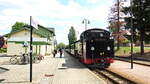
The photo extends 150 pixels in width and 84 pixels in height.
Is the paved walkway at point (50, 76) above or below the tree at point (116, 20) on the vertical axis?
below

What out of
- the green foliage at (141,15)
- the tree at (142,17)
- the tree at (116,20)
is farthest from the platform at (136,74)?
the tree at (116,20)

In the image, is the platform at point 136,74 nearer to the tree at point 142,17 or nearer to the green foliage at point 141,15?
the green foliage at point 141,15

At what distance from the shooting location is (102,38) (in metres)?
25.3

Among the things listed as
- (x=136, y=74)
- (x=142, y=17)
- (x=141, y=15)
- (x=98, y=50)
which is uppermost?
(x=141, y=15)

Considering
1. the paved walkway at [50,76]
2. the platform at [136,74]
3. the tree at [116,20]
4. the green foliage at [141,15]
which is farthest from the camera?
the tree at [116,20]

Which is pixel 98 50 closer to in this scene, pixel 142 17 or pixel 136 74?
pixel 136 74

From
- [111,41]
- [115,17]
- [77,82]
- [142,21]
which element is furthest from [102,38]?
[115,17]

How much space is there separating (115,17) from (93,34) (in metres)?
44.0

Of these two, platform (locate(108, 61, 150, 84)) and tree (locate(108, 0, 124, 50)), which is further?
tree (locate(108, 0, 124, 50))

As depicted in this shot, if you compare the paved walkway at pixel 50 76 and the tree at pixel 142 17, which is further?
the tree at pixel 142 17

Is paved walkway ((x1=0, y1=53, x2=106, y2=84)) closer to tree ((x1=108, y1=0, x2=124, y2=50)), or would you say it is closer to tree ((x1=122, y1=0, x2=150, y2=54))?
tree ((x1=122, y1=0, x2=150, y2=54))

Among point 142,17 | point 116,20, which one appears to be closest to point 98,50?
point 142,17

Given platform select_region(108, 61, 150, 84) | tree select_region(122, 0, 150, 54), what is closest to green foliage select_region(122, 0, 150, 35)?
tree select_region(122, 0, 150, 54)

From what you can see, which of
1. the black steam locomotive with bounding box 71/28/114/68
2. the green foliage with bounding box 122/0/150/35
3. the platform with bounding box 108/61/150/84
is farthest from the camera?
the green foliage with bounding box 122/0/150/35
